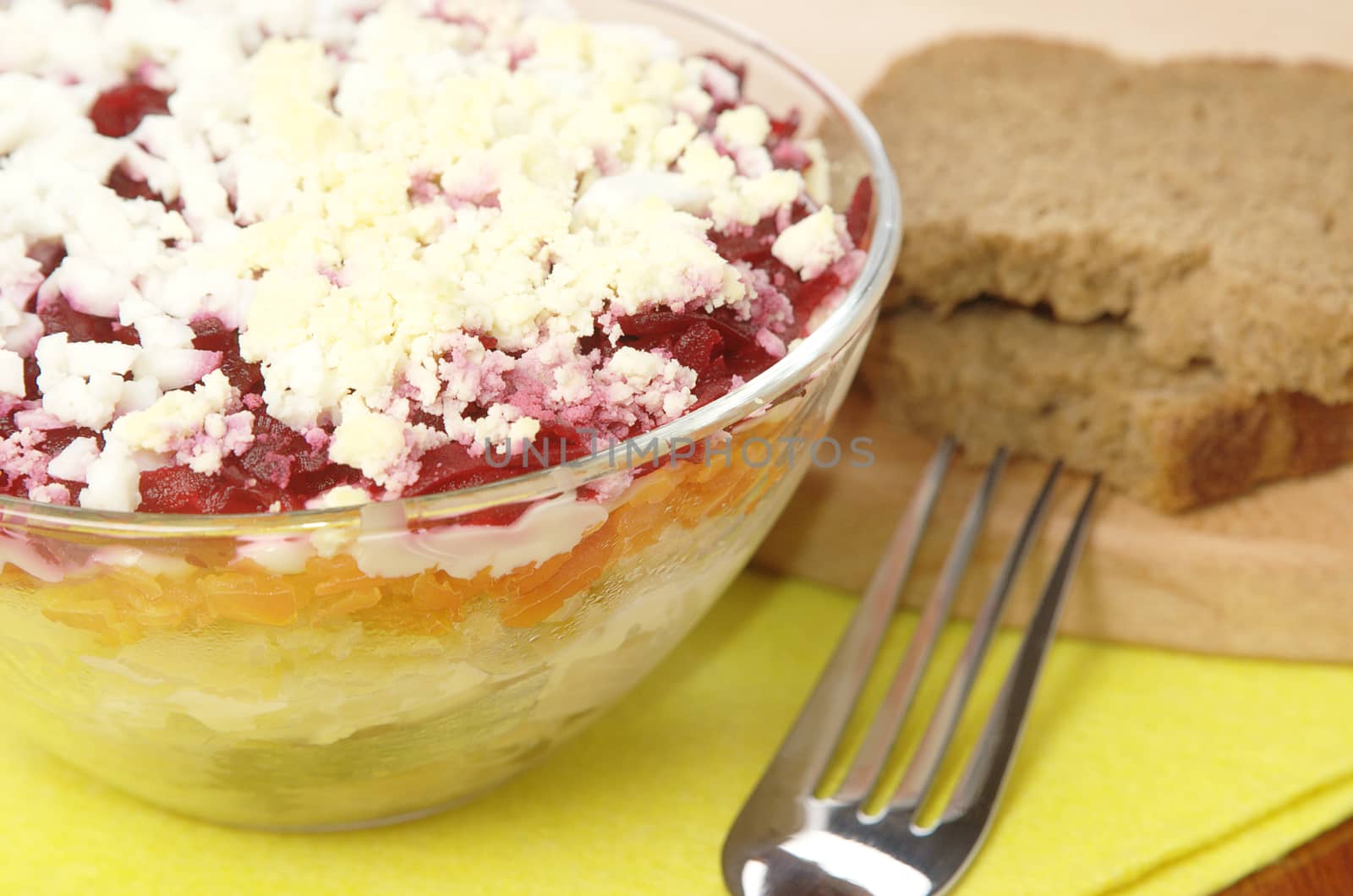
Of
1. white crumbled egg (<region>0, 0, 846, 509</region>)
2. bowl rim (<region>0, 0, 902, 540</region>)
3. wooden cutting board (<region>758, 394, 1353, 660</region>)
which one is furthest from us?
wooden cutting board (<region>758, 394, 1353, 660</region>)

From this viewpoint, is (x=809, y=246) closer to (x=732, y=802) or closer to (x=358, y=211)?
(x=358, y=211)

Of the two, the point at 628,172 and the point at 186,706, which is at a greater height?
the point at 628,172

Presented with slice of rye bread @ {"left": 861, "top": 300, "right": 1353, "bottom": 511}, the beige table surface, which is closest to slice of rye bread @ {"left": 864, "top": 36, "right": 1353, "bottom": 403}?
slice of rye bread @ {"left": 861, "top": 300, "right": 1353, "bottom": 511}

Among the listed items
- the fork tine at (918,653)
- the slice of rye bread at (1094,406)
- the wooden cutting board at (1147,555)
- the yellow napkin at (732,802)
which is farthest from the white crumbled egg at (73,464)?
the slice of rye bread at (1094,406)

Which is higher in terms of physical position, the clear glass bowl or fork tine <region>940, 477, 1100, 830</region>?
the clear glass bowl

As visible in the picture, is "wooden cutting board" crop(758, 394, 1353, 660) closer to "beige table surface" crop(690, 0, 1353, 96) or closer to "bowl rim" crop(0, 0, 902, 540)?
"bowl rim" crop(0, 0, 902, 540)

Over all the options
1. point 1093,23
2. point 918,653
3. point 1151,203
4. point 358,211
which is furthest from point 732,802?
point 1093,23

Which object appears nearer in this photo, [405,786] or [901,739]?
[405,786]

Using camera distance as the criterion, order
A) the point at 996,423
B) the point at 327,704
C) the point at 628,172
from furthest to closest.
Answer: the point at 996,423
the point at 628,172
the point at 327,704

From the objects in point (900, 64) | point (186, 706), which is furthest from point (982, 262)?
point (186, 706)

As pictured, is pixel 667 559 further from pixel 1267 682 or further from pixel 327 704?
pixel 1267 682
